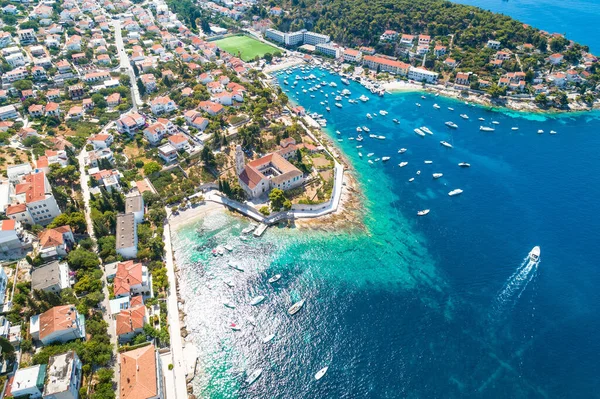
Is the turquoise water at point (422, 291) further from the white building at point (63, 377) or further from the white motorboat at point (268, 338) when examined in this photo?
the white building at point (63, 377)

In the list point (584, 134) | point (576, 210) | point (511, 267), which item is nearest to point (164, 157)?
point (511, 267)

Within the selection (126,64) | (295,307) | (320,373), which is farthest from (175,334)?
(126,64)

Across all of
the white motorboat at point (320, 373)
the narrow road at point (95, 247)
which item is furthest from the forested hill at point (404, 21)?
the white motorboat at point (320, 373)

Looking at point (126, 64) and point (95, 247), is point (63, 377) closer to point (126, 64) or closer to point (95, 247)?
point (95, 247)

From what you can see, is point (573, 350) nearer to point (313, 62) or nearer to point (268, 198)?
point (268, 198)

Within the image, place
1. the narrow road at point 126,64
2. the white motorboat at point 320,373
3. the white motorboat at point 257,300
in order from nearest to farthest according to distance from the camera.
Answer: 1. the white motorboat at point 320,373
2. the white motorboat at point 257,300
3. the narrow road at point 126,64

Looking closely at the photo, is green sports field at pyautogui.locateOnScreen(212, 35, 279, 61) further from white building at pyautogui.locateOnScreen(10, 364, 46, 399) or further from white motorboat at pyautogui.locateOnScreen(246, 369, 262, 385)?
white building at pyautogui.locateOnScreen(10, 364, 46, 399)
